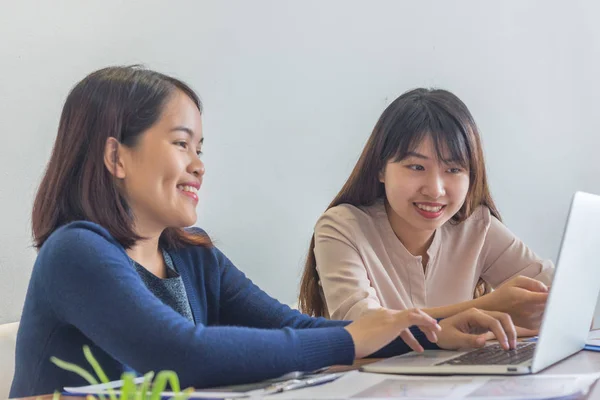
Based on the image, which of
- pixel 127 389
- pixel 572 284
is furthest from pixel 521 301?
pixel 127 389

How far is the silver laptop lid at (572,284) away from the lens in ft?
3.63

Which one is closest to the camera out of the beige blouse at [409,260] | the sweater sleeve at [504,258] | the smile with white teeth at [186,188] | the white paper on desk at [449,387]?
the white paper on desk at [449,387]

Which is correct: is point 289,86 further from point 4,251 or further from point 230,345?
point 230,345

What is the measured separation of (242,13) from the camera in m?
2.27

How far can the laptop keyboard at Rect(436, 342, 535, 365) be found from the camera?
1.15 m

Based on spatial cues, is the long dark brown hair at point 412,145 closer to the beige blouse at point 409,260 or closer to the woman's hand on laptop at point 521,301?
the beige blouse at point 409,260

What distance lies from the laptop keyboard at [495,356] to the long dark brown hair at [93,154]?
0.61 metres

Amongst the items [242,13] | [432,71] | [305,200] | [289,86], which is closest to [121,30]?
[242,13]

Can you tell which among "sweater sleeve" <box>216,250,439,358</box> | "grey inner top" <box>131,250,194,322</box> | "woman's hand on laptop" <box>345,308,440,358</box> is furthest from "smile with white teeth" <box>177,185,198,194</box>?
"woman's hand on laptop" <box>345,308,440,358</box>

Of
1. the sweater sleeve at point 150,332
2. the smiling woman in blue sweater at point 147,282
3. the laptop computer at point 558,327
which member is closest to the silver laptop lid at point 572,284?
the laptop computer at point 558,327

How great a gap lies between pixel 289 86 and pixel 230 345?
1411 mm

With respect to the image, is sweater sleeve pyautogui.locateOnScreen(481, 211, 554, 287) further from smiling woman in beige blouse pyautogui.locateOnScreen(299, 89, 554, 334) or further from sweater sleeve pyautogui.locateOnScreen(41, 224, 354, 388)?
sweater sleeve pyautogui.locateOnScreen(41, 224, 354, 388)

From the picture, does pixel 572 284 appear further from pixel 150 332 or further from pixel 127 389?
pixel 127 389

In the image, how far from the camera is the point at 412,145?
6.35 ft
